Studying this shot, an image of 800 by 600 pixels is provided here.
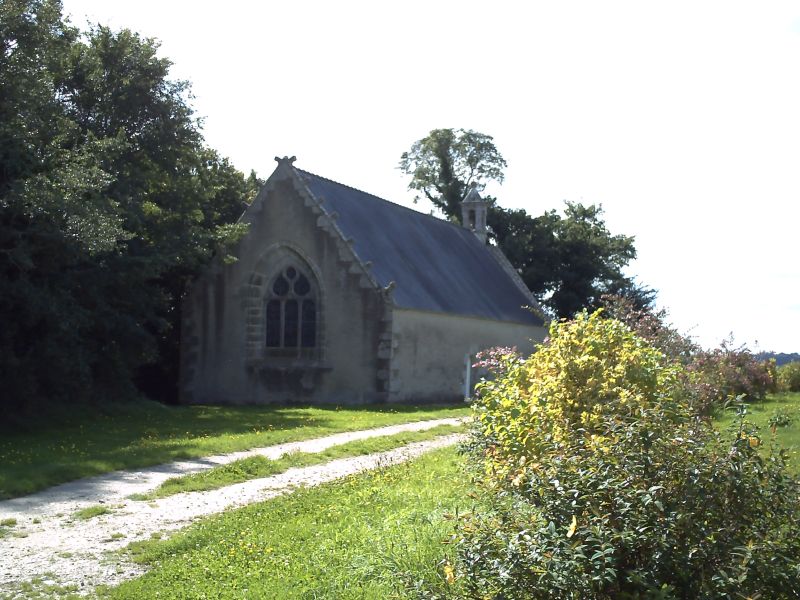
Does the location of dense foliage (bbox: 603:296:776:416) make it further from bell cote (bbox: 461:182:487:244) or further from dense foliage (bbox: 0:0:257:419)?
bell cote (bbox: 461:182:487:244)

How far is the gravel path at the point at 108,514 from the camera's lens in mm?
7344

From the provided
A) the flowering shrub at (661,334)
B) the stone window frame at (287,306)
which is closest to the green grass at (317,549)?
the flowering shrub at (661,334)

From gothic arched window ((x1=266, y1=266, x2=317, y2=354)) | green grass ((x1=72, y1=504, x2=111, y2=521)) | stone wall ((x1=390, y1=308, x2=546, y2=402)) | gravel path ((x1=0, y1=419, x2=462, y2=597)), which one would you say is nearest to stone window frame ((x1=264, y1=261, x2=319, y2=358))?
gothic arched window ((x1=266, y1=266, x2=317, y2=354))

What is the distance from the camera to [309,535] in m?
8.27

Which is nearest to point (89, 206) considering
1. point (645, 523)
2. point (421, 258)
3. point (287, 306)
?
point (287, 306)

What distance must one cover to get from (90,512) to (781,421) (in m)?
9.77

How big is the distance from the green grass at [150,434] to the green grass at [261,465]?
1.47 m

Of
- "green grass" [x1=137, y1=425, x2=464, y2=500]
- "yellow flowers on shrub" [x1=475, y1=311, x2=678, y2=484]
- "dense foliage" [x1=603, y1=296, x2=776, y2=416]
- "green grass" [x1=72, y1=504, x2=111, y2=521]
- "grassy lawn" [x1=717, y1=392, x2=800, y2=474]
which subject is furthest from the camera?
"dense foliage" [x1=603, y1=296, x2=776, y2=416]

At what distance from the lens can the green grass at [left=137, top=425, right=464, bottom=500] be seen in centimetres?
1114

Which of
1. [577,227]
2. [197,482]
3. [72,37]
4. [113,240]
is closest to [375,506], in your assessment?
[197,482]

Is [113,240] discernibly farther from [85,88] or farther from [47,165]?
[85,88]

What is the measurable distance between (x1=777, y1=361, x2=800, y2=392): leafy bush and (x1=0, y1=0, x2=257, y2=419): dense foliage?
19.7m

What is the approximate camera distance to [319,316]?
28.2 metres

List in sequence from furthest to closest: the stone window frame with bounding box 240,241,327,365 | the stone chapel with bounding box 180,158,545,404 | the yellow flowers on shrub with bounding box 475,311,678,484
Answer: the stone window frame with bounding box 240,241,327,365 → the stone chapel with bounding box 180,158,545,404 → the yellow flowers on shrub with bounding box 475,311,678,484
